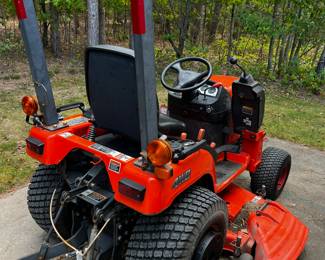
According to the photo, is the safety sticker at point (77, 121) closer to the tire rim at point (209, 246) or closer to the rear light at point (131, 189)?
the rear light at point (131, 189)

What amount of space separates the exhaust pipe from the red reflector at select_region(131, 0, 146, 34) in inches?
34.2

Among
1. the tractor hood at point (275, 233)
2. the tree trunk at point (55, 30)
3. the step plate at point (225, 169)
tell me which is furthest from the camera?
the tree trunk at point (55, 30)

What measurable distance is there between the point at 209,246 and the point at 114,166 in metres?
0.76

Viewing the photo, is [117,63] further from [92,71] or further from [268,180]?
[268,180]

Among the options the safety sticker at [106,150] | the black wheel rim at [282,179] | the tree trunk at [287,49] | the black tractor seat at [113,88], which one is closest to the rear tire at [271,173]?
the black wheel rim at [282,179]

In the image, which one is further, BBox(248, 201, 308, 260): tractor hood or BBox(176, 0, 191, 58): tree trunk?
BBox(176, 0, 191, 58): tree trunk

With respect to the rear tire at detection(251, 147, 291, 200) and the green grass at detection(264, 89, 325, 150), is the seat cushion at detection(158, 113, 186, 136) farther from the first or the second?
the green grass at detection(264, 89, 325, 150)

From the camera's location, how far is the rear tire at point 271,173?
367 cm

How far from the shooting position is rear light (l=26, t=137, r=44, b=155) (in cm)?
247

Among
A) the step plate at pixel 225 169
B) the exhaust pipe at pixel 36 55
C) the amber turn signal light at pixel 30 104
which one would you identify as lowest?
the step plate at pixel 225 169

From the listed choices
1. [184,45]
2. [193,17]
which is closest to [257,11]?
[184,45]

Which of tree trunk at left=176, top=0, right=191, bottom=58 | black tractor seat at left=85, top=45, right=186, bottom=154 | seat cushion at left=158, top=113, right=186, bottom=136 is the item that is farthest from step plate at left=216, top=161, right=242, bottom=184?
tree trunk at left=176, top=0, right=191, bottom=58

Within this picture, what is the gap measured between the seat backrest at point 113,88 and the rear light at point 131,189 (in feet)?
1.33

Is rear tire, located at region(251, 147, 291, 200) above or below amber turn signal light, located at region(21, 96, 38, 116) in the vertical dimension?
below
